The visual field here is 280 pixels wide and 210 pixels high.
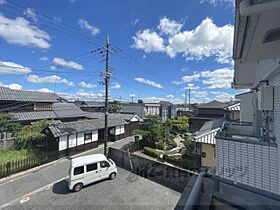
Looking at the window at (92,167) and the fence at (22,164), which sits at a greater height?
the window at (92,167)

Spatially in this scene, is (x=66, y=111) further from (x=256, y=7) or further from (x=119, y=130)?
(x=256, y=7)

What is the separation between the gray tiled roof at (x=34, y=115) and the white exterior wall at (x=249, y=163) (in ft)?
60.2

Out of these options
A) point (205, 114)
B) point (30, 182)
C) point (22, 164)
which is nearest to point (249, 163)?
point (30, 182)

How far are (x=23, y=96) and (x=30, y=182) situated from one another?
1450 cm

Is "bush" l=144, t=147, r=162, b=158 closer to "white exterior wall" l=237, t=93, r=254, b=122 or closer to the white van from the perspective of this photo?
the white van

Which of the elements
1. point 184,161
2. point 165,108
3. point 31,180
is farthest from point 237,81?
point 165,108

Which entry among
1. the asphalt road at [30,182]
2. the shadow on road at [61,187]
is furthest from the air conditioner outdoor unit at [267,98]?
the asphalt road at [30,182]

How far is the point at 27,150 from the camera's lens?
12781 mm

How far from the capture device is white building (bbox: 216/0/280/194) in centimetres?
172

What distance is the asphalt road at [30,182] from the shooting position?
24.7 feet

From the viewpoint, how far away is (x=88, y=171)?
811cm

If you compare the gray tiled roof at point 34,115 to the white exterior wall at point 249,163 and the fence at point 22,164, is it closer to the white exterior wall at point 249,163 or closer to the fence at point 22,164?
the fence at point 22,164

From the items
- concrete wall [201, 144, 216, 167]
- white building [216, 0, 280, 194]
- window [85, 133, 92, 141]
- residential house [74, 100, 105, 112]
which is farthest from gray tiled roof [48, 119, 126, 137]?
residential house [74, 100, 105, 112]

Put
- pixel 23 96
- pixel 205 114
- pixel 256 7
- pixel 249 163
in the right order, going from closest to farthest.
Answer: pixel 256 7 < pixel 249 163 < pixel 23 96 < pixel 205 114
